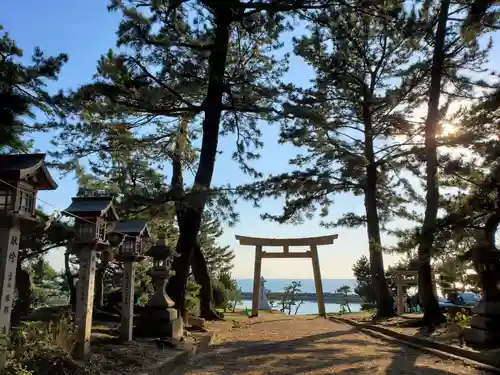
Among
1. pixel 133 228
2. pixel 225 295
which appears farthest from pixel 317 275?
pixel 133 228

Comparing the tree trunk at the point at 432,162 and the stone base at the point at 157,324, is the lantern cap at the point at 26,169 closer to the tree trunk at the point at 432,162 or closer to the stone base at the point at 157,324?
the stone base at the point at 157,324

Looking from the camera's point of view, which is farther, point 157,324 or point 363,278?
point 363,278

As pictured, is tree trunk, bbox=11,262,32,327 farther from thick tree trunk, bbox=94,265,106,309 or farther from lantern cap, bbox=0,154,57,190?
lantern cap, bbox=0,154,57,190

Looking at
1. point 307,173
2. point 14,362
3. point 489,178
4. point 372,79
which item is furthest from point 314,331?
point 14,362

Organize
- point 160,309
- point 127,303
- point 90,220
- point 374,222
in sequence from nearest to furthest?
point 90,220, point 127,303, point 160,309, point 374,222

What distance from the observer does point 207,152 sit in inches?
392

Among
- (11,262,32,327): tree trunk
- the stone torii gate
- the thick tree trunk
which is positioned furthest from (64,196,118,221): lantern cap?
the stone torii gate

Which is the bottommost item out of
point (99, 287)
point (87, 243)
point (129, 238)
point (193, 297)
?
point (193, 297)

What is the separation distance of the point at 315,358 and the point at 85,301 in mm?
3501

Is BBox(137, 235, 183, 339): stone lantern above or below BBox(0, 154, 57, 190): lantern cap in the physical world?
below

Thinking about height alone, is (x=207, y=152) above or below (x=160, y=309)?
above

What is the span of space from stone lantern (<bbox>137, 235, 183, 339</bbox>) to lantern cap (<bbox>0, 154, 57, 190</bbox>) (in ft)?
11.9

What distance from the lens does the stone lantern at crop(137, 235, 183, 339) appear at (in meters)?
7.90

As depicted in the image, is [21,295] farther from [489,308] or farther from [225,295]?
[225,295]
